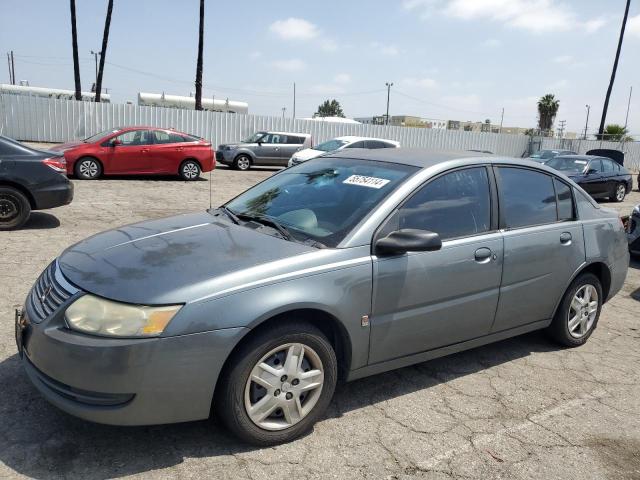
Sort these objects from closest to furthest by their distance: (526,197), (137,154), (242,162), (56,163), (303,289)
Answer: (303,289) < (526,197) < (56,163) < (137,154) < (242,162)

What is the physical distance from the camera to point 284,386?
285 cm

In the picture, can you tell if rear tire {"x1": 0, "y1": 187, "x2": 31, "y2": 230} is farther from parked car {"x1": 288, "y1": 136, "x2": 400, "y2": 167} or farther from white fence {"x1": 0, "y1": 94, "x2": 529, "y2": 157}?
white fence {"x1": 0, "y1": 94, "x2": 529, "y2": 157}

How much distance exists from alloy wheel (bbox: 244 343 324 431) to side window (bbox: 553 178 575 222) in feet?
8.40

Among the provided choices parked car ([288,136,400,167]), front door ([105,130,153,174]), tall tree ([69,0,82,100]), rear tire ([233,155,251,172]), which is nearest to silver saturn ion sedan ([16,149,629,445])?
front door ([105,130,153,174])

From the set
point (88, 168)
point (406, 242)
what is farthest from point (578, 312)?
point (88, 168)

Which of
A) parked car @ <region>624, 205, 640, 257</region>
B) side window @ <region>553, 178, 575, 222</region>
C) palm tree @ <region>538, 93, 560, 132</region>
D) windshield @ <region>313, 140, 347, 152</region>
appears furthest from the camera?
palm tree @ <region>538, 93, 560, 132</region>

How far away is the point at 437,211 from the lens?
139 inches

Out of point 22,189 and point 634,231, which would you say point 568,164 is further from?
point 22,189

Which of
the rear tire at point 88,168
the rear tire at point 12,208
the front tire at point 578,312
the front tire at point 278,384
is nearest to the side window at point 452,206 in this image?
the front tire at point 278,384

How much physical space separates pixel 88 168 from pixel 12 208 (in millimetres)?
6543

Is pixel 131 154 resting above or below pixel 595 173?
below

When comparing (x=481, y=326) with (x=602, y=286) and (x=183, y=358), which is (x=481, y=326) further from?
(x=183, y=358)

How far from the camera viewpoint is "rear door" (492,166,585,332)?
3.85m

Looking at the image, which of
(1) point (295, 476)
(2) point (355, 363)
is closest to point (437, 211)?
(2) point (355, 363)
